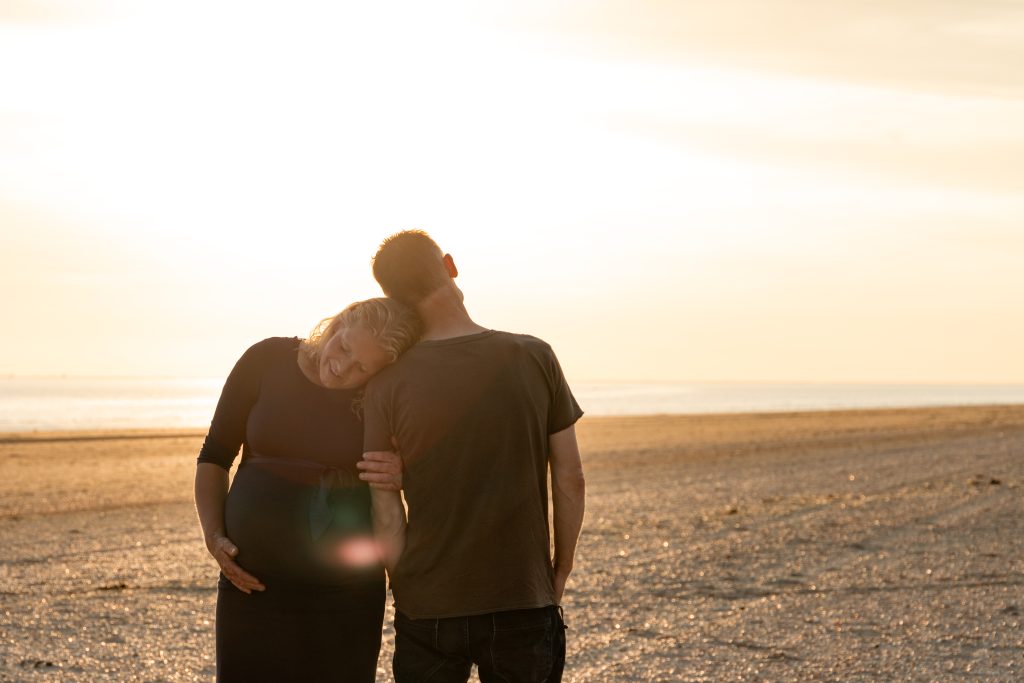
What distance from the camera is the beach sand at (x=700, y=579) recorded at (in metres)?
7.58

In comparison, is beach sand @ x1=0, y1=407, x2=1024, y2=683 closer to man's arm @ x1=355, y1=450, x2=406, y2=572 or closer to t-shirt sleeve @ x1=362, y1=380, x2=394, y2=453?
man's arm @ x1=355, y1=450, x2=406, y2=572

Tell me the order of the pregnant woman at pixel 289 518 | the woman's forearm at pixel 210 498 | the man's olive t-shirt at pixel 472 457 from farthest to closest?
1. the woman's forearm at pixel 210 498
2. the pregnant woman at pixel 289 518
3. the man's olive t-shirt at pixel 472 457

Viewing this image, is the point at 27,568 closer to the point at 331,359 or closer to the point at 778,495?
the point at 331,359

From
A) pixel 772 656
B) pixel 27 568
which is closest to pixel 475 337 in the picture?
pixel 772 656

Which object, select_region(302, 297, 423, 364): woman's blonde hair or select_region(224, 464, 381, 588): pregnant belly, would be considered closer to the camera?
select_region(302, 297, 423, 364): woman's blonde hair

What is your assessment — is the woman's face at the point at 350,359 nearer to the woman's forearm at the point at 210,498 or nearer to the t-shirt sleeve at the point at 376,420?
the t-shirt sleeve at the point at 376,420

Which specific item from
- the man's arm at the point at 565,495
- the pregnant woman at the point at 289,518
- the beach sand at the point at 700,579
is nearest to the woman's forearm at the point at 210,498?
the pregnant woman at the point at 289,518

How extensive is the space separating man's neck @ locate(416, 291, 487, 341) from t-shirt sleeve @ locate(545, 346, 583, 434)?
0.26 meters

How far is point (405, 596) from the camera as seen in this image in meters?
3.70

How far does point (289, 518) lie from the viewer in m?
3.81

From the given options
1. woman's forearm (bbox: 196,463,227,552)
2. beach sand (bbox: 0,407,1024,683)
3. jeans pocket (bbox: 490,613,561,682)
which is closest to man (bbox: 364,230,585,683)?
jeans pocket (bbox: 490,613,561,682)

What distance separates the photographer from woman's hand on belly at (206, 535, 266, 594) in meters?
3.84

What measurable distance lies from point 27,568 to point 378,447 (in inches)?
355

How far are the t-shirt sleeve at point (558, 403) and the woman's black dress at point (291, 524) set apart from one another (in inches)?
26.3
